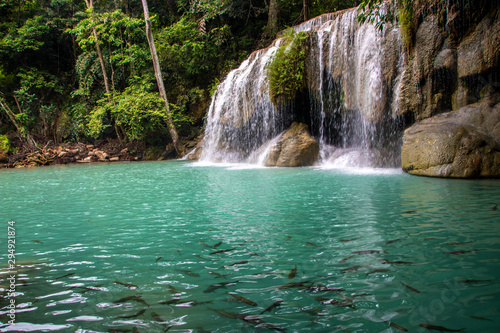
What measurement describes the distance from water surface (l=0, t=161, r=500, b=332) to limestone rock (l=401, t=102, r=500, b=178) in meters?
2.15

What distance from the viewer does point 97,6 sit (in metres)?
23.2

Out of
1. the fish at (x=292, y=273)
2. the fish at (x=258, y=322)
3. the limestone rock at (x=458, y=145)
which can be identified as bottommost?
the fish at (x=258, y=322)

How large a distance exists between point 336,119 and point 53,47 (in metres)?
21.7

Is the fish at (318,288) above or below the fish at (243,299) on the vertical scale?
above

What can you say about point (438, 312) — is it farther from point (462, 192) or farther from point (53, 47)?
point (53, 47)

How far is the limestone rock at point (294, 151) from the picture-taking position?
39.2 feet

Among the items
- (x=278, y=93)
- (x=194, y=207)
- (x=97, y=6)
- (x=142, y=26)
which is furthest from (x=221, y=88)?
(x=97, y=6)

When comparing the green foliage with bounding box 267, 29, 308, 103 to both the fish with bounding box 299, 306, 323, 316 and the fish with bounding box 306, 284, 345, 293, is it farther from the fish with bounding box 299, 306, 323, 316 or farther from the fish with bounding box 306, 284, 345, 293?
the fish with bounding box 299, 306, 323, 316

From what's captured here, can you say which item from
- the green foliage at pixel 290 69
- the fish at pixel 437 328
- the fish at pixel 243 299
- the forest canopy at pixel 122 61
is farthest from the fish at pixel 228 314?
the forest canopy at pixel 122 61

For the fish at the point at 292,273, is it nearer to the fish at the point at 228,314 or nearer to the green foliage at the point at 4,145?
the fish at the point at 228,314

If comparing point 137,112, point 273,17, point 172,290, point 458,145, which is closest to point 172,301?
point 172,290

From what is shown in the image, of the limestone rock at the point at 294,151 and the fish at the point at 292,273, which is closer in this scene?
the fish at the point at 292,273

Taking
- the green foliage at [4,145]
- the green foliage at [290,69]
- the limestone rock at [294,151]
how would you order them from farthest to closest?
the green foliage at [4,145], the green foliage at [290,69], the limestone rock at [294,151]

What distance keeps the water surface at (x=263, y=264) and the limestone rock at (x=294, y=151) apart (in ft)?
21.0
